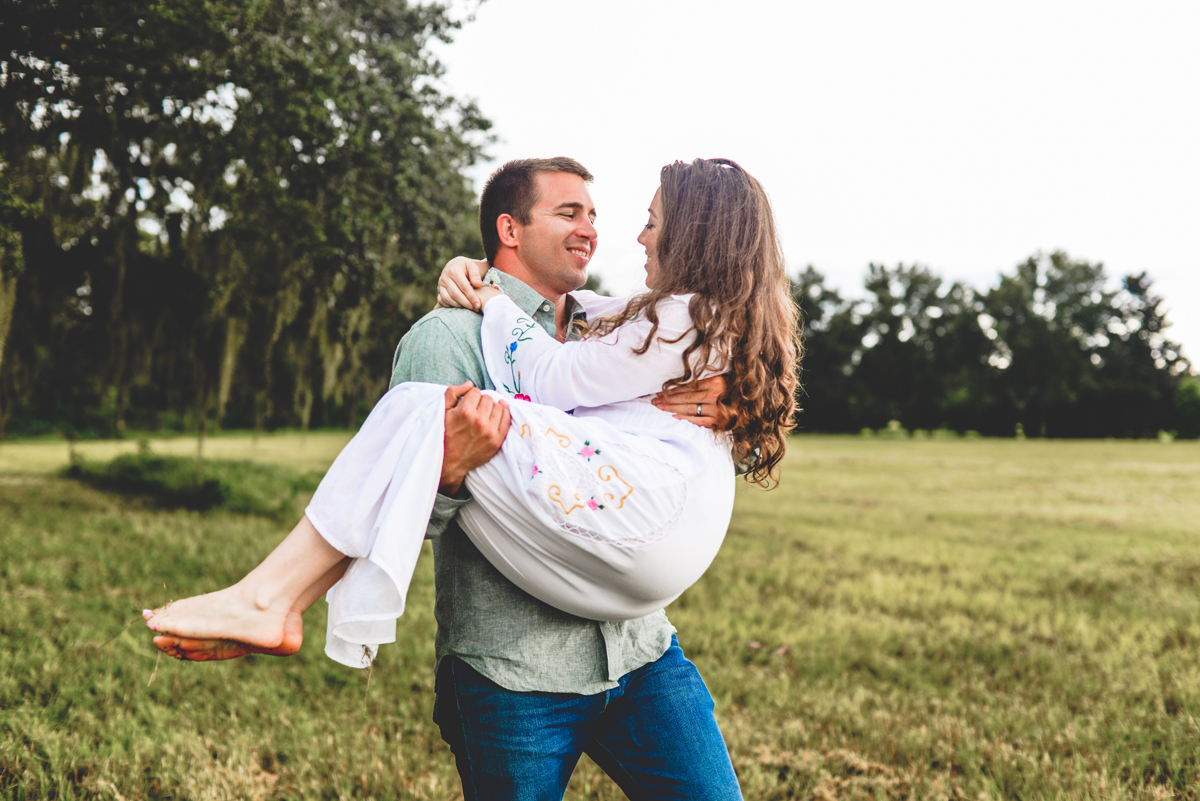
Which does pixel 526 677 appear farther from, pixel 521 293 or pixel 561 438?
pixel 521 293

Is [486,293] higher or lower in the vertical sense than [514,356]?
higher

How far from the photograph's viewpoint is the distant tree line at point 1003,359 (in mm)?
47969

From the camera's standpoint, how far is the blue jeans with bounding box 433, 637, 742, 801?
1.76m

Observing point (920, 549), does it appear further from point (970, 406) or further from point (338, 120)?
point (970, 406)

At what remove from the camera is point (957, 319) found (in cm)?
5275

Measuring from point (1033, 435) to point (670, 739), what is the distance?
54458 millimetres

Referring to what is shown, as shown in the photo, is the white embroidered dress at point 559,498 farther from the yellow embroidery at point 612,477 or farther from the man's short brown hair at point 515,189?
the man's short brown hair at point 515,189

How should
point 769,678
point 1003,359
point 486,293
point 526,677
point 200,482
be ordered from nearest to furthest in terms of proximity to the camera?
1. point 526,677
2. point 486,293
3. point 769,678
4. point 200,482
5. point 1003,359

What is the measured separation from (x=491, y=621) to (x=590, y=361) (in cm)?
68

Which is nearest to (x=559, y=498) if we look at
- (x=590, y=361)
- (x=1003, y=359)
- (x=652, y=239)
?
(x=590, y=361)

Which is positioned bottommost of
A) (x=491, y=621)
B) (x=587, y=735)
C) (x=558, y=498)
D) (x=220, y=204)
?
(x=587, y=735)

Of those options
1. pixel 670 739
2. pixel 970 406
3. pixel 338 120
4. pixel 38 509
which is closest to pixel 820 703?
pixel 670 739

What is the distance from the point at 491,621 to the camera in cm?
183

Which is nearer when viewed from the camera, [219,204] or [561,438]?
[561,438]
